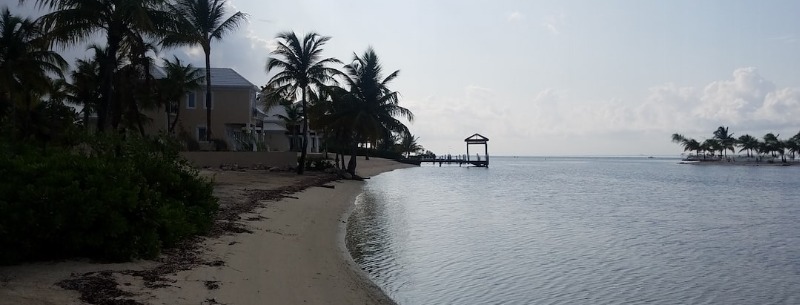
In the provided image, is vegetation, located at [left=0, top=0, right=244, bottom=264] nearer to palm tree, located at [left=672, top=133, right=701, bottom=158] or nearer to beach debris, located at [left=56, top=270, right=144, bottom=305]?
beach debris, located at [left=56, top=270, right=144, bottom=305]

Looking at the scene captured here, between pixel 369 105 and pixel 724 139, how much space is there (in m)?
127

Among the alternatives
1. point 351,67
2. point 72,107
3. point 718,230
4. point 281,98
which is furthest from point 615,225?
point 72,107

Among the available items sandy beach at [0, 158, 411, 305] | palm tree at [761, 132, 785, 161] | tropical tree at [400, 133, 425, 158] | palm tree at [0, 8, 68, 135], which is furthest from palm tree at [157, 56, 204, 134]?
palm tree at [761, 132, 785, 161]

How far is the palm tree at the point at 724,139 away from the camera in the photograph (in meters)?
142

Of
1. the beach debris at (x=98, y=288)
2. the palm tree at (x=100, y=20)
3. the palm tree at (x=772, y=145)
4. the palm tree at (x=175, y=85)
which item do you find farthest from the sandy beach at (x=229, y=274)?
the palm tree at (x=772, y=145)

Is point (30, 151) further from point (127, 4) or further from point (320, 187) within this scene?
point (320, 187)

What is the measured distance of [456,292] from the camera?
10070mm

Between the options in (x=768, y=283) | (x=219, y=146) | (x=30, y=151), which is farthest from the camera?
(x=219, y=146)

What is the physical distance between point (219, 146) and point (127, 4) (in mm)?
19720

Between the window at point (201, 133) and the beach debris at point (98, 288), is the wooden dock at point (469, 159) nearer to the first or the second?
the window at point (201, 133)

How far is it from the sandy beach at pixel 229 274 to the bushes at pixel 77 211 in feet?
0.76

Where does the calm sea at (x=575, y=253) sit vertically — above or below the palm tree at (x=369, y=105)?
below

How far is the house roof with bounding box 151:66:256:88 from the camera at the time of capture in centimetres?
3988

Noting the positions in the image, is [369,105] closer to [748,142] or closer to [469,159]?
[469,159]
